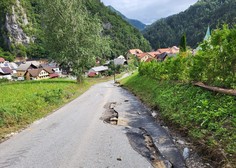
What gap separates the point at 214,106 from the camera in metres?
7.59

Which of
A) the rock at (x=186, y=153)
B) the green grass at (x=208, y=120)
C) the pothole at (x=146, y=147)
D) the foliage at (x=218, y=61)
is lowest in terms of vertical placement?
the pothole at (x=146, y=147)

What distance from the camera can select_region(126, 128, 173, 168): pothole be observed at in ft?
19.5

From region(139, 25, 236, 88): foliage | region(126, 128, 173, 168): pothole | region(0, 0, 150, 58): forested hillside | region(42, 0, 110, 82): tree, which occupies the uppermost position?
region(0, 0, 150, 58): forested hillside

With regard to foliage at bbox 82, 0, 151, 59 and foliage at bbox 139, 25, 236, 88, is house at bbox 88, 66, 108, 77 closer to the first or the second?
foliage at bbox 82, 0, 151, 59

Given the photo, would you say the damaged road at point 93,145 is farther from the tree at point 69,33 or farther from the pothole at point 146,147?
the tree at point 69,33

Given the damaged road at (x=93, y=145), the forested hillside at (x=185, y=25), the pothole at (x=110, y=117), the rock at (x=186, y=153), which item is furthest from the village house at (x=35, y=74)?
the forested hillside at (x=185, y=25)

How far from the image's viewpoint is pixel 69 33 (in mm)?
30219

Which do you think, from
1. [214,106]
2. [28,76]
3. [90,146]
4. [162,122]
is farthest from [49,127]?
[28,76]

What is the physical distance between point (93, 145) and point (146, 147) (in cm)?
160

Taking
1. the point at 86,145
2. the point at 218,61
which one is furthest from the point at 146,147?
the point at 218,61

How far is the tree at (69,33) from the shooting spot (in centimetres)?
3014

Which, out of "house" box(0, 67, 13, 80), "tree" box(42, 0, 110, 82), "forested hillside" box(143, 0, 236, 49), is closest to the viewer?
"tree" box(42, 0, 110, 82)

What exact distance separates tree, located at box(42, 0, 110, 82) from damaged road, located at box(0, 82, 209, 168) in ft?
67.0

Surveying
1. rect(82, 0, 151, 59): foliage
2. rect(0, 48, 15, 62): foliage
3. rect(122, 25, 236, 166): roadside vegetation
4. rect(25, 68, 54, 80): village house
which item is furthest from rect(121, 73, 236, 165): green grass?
rect(0, 48, 15, 62): foliage
